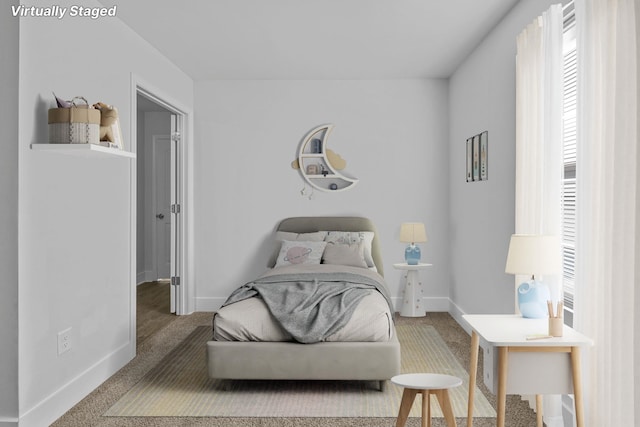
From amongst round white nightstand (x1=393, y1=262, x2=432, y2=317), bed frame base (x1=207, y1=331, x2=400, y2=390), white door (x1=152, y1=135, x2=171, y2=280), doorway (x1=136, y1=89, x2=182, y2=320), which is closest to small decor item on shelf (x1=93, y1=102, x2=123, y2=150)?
bed frame base (x1=207, y1=331, x2=400, y2=390)

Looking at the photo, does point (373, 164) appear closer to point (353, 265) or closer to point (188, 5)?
point (353, 265)

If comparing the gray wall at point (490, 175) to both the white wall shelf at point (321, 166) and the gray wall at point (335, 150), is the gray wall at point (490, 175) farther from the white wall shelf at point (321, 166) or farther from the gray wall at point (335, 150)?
the white wall shelf at point (321, 166)

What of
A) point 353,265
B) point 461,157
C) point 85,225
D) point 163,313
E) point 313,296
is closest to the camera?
point 85,225

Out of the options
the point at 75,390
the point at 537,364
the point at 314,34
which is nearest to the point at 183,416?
the point at 75,390

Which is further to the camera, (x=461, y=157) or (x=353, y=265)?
(x=461, y=157)

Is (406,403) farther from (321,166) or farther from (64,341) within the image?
(321,166)

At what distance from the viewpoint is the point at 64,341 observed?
354cm

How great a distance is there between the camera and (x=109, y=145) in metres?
3.56

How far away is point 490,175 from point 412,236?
1.47 m

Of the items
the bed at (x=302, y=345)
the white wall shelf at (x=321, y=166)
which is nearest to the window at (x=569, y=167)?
the bed at (x=302, y=345)

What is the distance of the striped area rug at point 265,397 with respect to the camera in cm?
351

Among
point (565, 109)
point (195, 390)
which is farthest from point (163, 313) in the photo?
point (565, 109)

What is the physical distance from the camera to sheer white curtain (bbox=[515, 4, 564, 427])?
10.7 feet

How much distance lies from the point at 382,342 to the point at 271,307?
2.43ft
